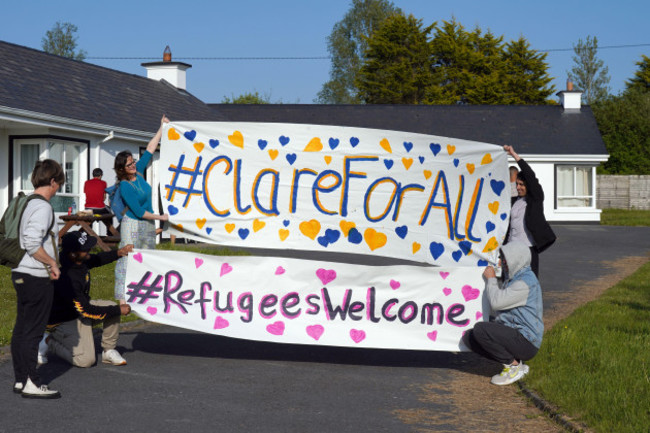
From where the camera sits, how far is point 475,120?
43.1 meters

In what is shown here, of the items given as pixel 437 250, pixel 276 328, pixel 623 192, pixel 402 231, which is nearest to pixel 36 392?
pixel 276 328

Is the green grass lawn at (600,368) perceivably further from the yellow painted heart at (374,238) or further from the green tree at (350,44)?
the green tree at (350,44)

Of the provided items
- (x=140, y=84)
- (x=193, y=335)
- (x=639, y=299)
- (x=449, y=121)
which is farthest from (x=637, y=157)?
(x=193, y=335)

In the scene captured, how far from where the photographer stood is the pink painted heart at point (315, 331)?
7945mm

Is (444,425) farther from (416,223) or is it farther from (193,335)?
(193,335)

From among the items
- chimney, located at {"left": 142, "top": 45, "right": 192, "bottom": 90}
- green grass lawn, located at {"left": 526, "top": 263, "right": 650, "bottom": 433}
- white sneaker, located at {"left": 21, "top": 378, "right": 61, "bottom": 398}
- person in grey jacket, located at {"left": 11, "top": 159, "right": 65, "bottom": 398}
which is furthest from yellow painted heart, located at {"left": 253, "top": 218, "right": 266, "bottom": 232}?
chimney, located at {"left": 142, "top": 45, "right": 192, "bottom": 90}

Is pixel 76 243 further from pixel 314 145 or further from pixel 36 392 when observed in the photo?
pixel 314 145

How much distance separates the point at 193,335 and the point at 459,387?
11.9 feet

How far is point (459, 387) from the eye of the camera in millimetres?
7520

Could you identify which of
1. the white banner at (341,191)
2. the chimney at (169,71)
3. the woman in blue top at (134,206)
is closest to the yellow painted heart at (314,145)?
the white banner at (341,191)

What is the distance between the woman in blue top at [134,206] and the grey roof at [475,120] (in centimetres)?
3262

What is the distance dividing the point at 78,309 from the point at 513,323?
3793mm

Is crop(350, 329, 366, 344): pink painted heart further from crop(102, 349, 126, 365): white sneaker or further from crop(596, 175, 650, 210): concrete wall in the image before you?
crop(596, 175, 650, 210): concrete wall

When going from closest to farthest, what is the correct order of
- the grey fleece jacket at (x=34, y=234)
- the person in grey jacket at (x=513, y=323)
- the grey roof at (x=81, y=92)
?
the grey fleece jacket at (x=34, y=234), the person in grey jacket at (x=513, y=323), the grey roof at (x=81, y=92)
